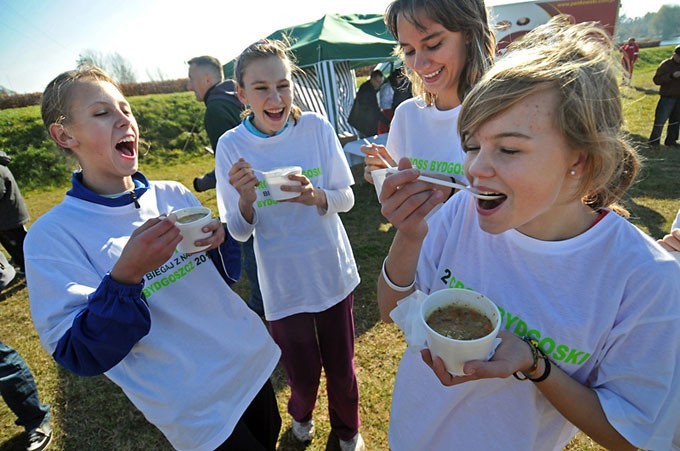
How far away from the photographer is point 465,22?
1781 millimetres

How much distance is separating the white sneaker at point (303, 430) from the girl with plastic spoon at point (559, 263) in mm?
1677

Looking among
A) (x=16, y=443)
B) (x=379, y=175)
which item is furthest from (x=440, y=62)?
(x=16, y=443)

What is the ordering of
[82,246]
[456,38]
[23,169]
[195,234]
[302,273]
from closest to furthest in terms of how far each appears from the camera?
[82,246], [195,234], [456,38], [302,273], [23,169]

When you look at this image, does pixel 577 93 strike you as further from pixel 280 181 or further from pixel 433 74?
pixel 280 181

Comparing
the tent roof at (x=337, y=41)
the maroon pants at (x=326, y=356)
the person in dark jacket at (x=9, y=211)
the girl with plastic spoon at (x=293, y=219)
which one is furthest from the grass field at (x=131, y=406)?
the tent roof at (x=337, y=41)

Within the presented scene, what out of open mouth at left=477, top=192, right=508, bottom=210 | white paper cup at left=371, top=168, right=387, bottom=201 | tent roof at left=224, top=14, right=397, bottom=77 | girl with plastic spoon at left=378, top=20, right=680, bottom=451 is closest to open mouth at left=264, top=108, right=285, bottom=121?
white paper cup at left=371, top=168, right=387, bottom=201

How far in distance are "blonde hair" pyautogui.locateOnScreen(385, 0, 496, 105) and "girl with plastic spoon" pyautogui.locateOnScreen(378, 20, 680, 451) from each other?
580mm

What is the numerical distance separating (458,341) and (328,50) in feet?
25.4

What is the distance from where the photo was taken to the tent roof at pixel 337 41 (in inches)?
298

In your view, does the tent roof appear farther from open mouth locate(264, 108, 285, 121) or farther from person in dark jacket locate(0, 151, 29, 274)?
open mouth locate(264, 108, 285, 121)

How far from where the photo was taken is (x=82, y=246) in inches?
55.5

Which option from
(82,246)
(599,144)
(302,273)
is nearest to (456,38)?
(599,144)

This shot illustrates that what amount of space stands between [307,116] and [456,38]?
0.99 meters

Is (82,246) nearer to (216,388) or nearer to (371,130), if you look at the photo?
(216,388)
